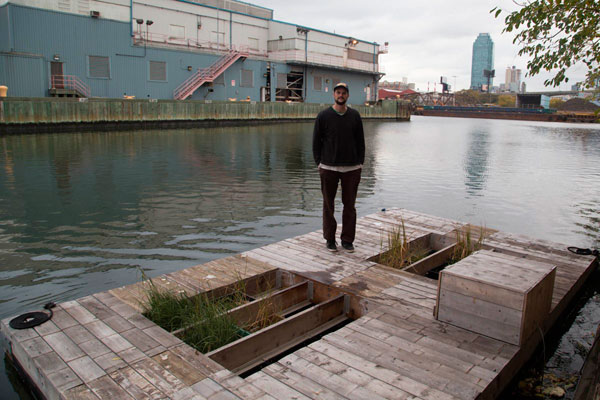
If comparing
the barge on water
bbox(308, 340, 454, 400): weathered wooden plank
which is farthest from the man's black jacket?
the barge on water

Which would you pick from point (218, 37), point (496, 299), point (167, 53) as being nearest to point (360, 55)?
point (218, 37)

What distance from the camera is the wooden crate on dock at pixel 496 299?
4.26m

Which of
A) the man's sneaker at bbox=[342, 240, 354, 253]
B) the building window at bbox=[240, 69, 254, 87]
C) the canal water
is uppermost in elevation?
the building window at bbox=[240, 69, 254, 87]

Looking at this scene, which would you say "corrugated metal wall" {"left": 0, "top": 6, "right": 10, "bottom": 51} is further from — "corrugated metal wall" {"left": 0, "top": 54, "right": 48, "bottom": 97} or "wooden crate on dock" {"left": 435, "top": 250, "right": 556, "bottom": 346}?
"wooden crate on dock" {"left": 435, "top": 250, "right": 556, "bottom": 346}

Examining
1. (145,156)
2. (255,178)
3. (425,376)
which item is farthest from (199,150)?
(425,376)

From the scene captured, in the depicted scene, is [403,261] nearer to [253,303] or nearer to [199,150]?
[253,303]

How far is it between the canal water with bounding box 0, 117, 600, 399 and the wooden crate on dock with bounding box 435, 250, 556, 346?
857 mm

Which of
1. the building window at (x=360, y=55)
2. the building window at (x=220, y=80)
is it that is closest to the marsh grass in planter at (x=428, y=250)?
the building window at (x=220, y=80)

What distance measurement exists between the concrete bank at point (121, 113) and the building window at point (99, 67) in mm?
6504

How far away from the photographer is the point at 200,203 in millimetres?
11750

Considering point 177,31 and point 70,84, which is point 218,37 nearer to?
point 177,31

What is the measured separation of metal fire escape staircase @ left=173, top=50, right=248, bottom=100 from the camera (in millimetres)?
41338

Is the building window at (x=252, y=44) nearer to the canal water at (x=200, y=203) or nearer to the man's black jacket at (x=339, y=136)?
the canal water at (x=200, y=203)

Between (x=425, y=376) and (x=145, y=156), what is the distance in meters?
17.6
